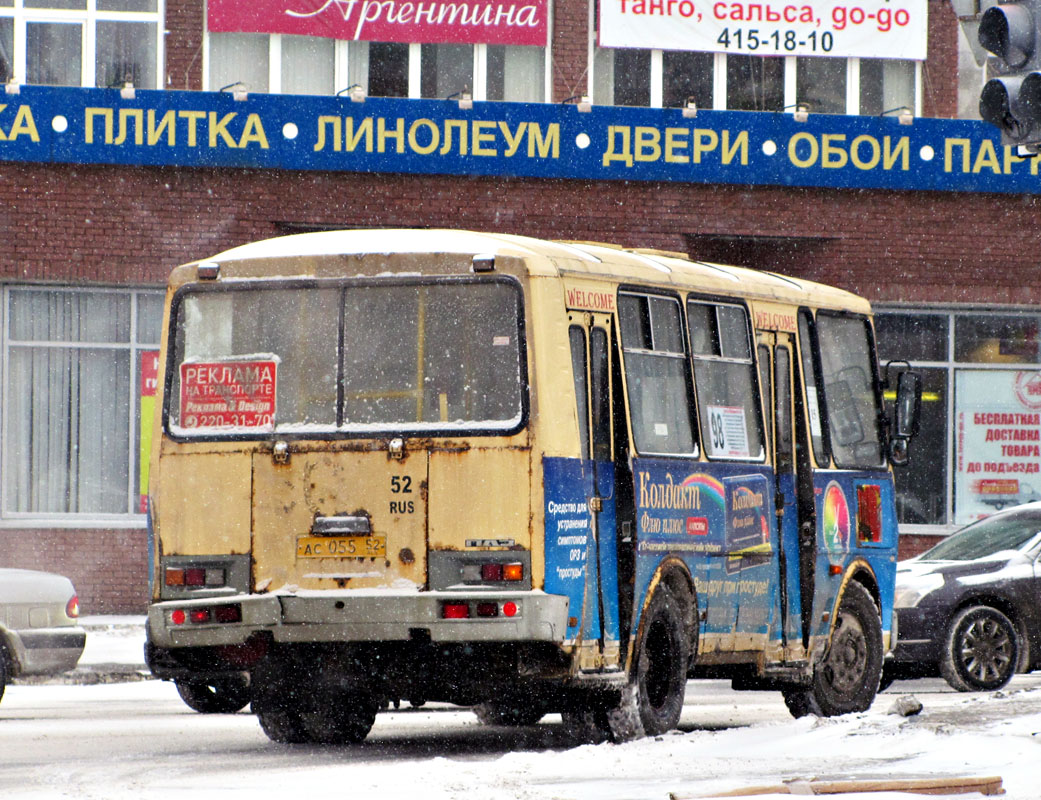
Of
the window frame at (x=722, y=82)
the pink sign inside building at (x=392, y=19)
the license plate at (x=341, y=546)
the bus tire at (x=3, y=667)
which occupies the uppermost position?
the pink sign inside building at (x=392, y=19)

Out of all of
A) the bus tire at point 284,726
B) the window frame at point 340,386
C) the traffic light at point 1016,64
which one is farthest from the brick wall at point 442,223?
the traffic light at point 1016,64

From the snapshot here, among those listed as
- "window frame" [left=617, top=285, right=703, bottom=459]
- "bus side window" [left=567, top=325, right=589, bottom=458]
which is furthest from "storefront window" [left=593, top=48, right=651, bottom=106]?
"bus side window" [left=567, top=325, right=589, bottom=458]

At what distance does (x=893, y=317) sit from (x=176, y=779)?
16353 mm

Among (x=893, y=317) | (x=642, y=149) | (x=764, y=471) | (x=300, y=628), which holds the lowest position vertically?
(x=300, y=628)

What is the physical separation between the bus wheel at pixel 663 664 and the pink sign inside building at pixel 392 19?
1290 cm

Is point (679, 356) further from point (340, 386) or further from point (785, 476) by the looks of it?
point (340, 386)

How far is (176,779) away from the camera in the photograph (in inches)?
403

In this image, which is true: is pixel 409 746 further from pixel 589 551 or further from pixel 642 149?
pixel 642 149

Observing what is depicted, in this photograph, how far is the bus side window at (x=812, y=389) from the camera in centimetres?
1394

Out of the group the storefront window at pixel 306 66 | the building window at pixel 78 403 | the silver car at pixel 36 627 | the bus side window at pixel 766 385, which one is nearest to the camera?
the bus side window at pixel 766 385

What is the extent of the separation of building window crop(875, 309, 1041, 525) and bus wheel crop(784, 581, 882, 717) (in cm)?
1066

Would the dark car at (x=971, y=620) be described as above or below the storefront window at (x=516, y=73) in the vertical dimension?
below

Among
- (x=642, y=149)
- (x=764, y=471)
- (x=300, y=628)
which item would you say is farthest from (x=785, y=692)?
(x=642, y=149)

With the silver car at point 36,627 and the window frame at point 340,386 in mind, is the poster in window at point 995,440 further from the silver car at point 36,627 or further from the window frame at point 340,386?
the window frame at point 340,386
